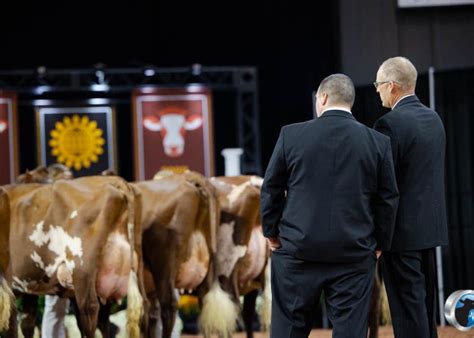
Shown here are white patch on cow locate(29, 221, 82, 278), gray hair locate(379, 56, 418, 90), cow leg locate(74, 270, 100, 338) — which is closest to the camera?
gray hair locate(379, 56, 418, 90)

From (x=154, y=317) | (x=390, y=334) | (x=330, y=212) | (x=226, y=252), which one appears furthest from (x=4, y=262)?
(x=390, y=334)

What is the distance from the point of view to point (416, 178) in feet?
15.1

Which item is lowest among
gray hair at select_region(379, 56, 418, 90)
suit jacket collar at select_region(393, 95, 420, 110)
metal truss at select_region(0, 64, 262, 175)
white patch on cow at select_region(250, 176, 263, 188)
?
white patch on cow at select_region(250, 176, 263, 188)

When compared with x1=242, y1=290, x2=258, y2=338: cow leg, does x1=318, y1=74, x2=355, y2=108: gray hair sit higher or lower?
higher

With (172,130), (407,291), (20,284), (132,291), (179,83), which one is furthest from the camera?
(179,83)

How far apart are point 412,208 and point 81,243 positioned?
2.49 metres

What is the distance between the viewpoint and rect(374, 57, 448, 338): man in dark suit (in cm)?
457

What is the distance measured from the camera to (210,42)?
1317 cm

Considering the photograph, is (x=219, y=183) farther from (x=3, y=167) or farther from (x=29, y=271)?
(x=3, y=167)

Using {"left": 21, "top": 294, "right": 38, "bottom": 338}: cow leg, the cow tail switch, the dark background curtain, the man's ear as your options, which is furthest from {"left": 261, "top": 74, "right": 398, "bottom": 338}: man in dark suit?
the dark background curtain

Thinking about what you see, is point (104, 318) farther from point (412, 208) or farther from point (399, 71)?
point (399, 71)

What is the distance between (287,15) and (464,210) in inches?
177

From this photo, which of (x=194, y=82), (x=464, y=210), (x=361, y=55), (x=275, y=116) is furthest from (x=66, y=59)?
(x=464, y=210)

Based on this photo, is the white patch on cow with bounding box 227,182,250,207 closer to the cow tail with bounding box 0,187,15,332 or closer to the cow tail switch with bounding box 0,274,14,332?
the cow tail with bounding box 0,187,15,332
